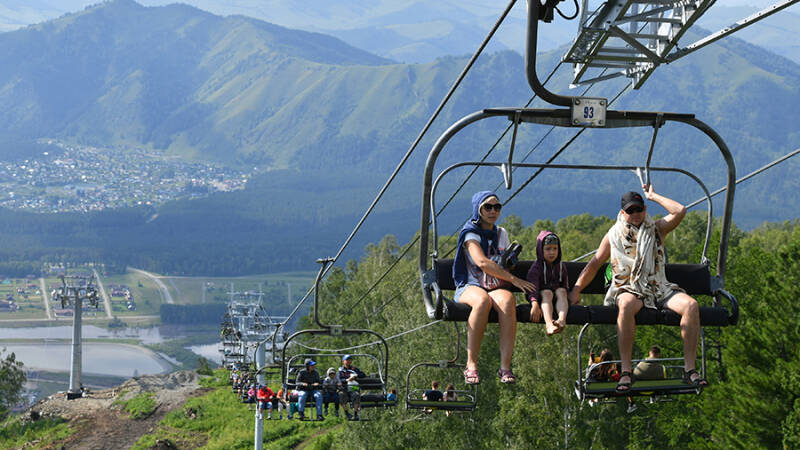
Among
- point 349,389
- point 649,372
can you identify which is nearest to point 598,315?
point 649,372

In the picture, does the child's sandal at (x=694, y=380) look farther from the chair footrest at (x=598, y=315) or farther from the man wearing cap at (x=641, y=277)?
the chair footrest at (x=598, y=315)

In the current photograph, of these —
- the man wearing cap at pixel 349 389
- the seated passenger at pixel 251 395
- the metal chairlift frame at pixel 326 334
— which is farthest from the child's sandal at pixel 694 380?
the seated passenger at pixel 251 395

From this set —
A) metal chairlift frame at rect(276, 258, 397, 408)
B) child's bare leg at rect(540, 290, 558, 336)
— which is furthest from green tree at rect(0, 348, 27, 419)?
child's bare leg at rect(540, 290, 558, 336)

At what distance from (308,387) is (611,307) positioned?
1157 cm

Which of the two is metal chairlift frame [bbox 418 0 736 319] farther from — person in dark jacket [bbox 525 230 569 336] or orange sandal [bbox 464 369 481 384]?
person in dark jacket [bbox 525 230 569 336]

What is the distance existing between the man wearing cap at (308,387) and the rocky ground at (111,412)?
42.1 meters

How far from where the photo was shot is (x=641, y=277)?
9539 millimetres

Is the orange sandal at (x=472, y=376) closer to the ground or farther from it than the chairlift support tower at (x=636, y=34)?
closer to the ground

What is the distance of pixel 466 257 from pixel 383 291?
183ft

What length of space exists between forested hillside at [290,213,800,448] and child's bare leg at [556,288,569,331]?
9.19 meters

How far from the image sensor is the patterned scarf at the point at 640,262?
9.51 meters

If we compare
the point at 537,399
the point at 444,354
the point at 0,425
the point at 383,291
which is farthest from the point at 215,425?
the point at 537,399

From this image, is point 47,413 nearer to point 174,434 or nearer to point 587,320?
point 174,434

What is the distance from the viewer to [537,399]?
117ft
